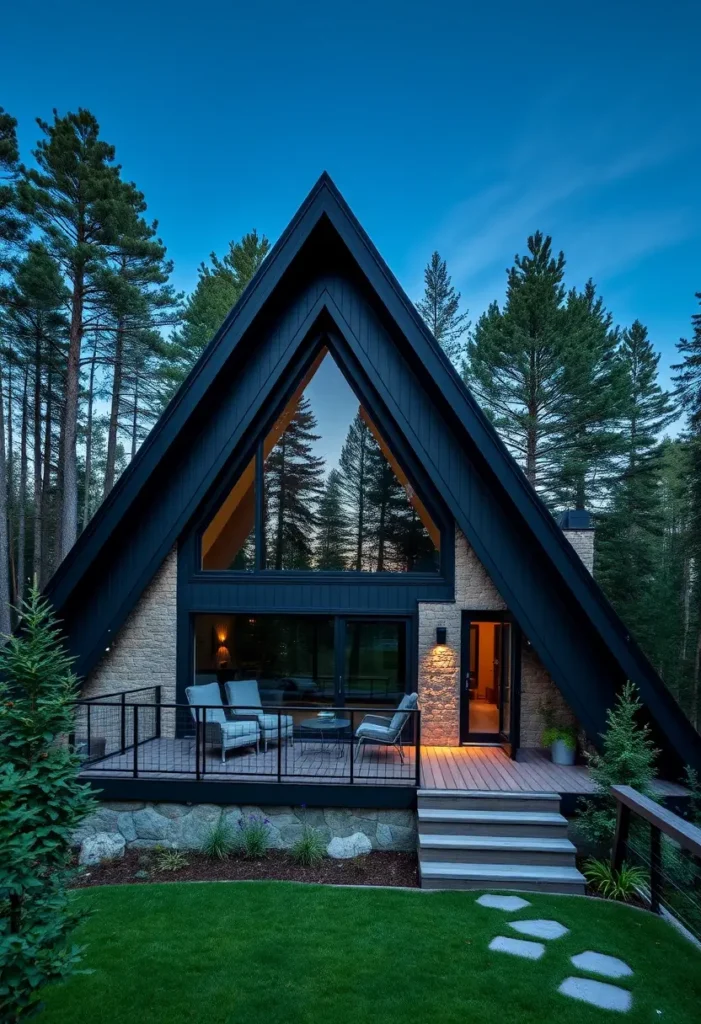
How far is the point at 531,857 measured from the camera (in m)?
6.11

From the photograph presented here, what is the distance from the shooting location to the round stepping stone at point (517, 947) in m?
4.51

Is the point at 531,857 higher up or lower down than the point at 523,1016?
lower down

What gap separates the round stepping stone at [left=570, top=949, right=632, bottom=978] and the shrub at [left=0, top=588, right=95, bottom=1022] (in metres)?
3.61

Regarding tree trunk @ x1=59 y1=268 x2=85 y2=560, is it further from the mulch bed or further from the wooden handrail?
the wooden handrail

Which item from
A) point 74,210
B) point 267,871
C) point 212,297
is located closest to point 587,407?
point 212,297

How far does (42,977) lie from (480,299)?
27005 mm

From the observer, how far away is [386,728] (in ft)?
26.2

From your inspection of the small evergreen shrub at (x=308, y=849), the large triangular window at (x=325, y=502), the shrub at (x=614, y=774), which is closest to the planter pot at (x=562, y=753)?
the shrub at (x=614, y=774)

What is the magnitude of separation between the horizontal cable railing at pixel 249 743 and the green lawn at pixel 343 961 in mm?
1686

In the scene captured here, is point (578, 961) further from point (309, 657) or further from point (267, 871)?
point (309, 657)

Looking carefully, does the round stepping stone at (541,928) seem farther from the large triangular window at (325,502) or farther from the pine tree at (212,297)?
the pine tree at (212,297)

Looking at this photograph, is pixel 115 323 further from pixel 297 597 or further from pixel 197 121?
pixel 297 597

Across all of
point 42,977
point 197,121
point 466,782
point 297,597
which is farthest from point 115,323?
point 42,977

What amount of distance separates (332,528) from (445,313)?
756 inches
